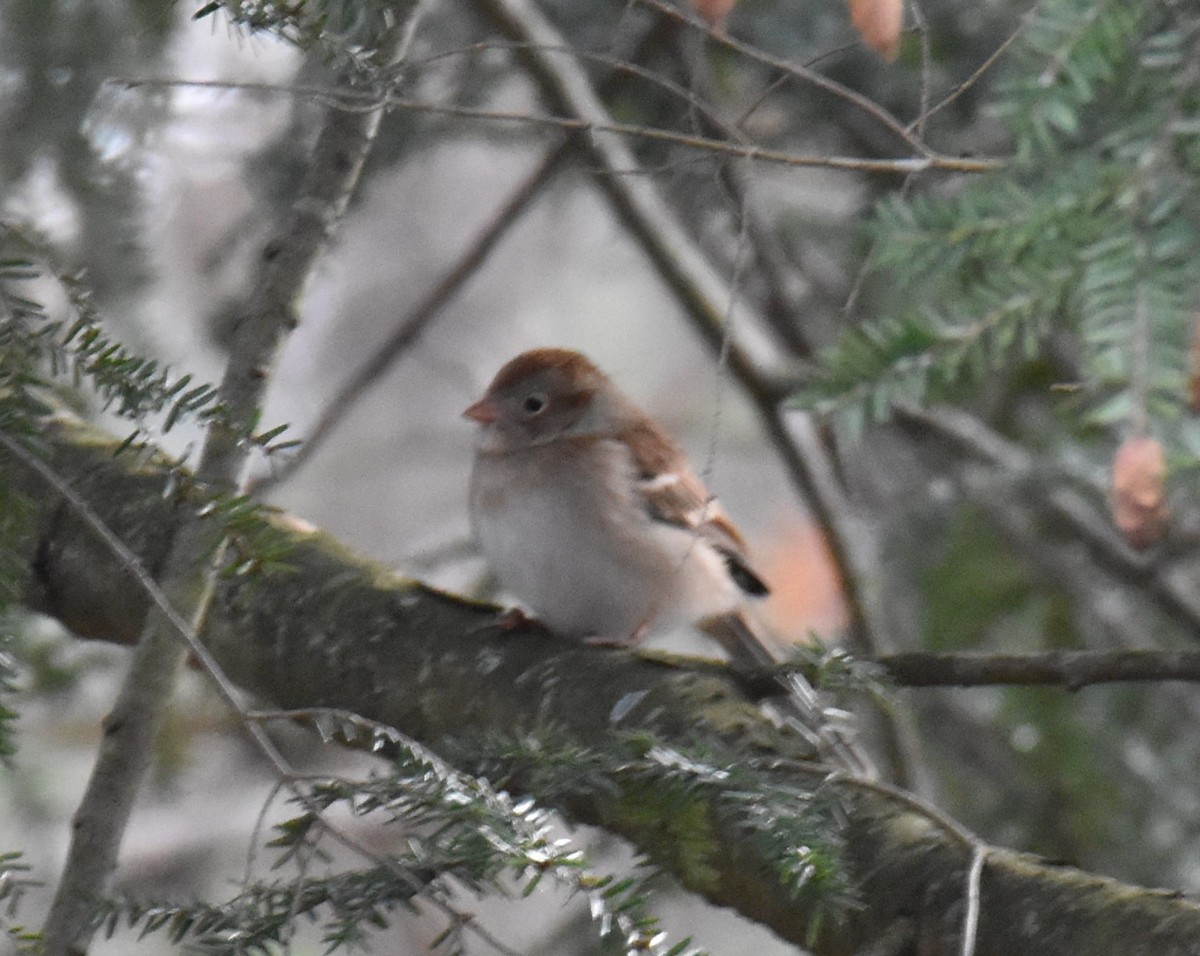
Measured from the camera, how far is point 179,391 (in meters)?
1.24

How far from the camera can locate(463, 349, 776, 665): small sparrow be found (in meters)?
2.73

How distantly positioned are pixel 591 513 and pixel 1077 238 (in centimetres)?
135

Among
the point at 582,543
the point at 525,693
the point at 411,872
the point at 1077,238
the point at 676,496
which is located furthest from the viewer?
the point at 676,496

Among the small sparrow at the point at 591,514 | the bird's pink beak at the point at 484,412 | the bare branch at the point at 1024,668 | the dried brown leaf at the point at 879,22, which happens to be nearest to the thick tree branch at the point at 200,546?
the dried brown leaf at the point at 879,22

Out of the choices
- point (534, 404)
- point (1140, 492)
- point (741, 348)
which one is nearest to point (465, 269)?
point (534, 404)

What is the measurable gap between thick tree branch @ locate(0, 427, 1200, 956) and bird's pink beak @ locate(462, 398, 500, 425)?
32.2 inches

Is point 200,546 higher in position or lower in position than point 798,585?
lower

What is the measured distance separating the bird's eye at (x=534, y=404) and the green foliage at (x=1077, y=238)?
4.06 feet

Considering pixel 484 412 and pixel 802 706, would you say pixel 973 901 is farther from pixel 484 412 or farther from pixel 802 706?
pixel 484 412

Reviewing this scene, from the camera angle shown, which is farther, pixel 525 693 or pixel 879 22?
pixel 525 693

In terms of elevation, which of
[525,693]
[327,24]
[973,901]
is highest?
[327,24]

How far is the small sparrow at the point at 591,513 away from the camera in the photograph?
107 inches

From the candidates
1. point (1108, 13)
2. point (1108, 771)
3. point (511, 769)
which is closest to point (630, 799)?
point (511, 769)

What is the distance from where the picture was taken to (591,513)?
2797 mm
